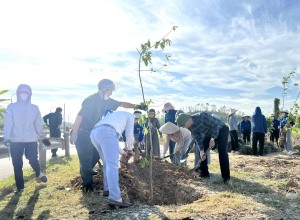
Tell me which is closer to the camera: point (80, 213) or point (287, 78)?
point (80, 213)

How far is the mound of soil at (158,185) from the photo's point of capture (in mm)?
6035

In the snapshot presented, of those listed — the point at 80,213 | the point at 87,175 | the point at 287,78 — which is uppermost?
the point at 287,78

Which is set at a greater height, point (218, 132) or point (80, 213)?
point (218, 132)

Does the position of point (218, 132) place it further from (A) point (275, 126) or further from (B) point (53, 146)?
(A) point (275, 126)

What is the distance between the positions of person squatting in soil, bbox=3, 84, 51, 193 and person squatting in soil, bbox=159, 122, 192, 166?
2716 mm

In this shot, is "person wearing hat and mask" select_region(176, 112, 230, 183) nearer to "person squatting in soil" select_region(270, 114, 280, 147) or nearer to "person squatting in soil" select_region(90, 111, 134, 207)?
"person squatting in soil" select_region(90, 111, 134, 207)

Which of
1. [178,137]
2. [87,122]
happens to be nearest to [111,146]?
[87,122]

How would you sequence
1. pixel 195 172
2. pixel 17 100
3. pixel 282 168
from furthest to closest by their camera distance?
1. pixel 282 168
2. pixel 195 172
3. pixel 17 100

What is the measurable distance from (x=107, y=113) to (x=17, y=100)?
2.20 m

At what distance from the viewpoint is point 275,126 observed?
17547mm

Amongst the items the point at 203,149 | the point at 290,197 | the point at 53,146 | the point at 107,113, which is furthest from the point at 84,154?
the point at 53,146

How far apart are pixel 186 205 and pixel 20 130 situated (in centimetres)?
332

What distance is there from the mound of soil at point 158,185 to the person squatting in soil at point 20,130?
100cm

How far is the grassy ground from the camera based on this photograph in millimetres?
4609
